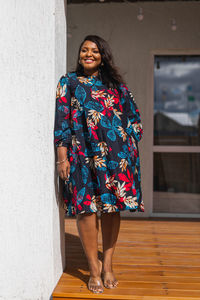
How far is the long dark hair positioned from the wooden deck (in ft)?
4.18

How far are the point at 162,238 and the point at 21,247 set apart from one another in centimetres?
172

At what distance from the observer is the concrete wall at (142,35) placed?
4125 millimetres

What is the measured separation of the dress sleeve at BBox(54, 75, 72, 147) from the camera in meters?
1.93

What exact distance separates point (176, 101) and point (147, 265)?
2507mm

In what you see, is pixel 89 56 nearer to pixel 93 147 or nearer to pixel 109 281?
pixel 93 147

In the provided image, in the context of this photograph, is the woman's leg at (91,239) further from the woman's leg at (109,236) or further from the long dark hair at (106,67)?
the long dark hair at (106,67)

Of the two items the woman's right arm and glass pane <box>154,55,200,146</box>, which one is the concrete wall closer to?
glass pane <box>154,55,200,146</box>

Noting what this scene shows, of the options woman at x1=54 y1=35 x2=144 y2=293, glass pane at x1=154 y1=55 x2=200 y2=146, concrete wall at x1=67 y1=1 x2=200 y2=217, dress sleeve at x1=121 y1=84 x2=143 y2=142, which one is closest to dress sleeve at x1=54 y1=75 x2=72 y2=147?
woman at x1=54 y1=35 x2=144 y2=293

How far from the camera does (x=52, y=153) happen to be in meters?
1.94

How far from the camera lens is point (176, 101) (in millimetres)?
4289

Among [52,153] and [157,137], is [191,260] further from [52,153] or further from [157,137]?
[157,137]

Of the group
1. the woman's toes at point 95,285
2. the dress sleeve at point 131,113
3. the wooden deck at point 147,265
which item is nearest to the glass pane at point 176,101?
the wooden deck at point 147,265

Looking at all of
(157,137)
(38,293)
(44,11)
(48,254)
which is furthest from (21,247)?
(157,137)

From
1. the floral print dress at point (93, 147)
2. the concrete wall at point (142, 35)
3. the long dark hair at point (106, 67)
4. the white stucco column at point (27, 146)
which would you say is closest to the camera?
the white stucco column at point (27, 146)
